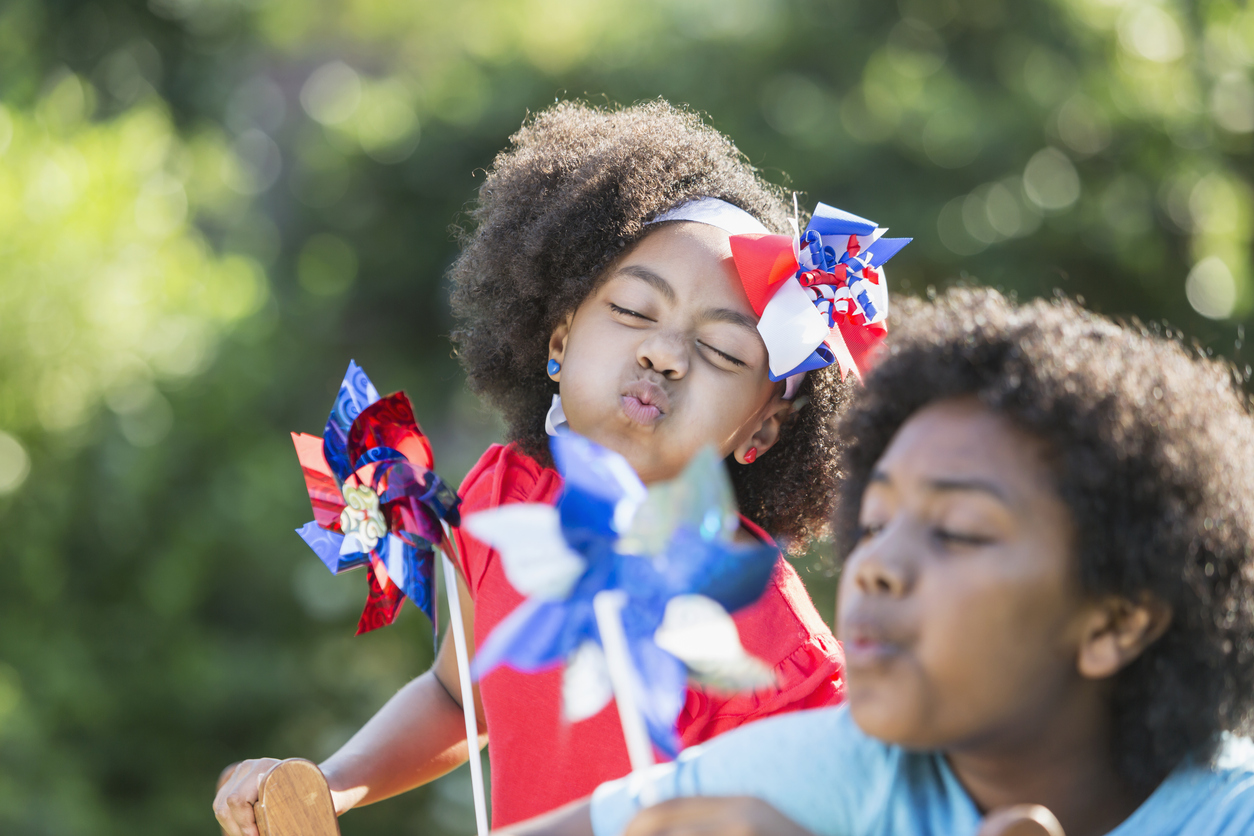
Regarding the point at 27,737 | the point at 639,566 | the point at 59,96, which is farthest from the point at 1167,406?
the point at 59,96

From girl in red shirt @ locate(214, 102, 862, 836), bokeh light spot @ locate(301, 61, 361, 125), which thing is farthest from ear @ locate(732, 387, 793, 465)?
bokeh light spot @ locate(301, 61, 361, 125)

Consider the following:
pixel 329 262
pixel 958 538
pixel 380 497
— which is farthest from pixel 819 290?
pixel 329 262

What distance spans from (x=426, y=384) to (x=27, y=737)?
82.9 inches

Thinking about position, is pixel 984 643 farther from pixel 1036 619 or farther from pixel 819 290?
pixel 819 290

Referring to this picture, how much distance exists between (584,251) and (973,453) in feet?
3.21

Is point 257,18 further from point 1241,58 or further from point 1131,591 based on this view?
point 1131,591

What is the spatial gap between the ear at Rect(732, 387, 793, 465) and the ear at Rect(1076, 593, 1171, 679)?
2.69 feet

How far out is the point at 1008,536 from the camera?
1.04 metres

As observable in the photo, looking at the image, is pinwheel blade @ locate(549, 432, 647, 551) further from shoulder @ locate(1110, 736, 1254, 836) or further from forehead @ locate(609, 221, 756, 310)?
forehead @ locate(609, 221, 756, 310)

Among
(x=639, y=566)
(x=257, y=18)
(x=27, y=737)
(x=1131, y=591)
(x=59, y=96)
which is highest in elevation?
(x=257, y=18)

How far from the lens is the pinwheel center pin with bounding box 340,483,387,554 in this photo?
173cm

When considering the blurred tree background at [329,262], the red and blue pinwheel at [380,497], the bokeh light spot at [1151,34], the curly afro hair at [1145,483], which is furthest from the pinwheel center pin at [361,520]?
the bokeh light spot at [1151,34]

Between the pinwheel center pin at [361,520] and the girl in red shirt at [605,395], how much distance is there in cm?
18

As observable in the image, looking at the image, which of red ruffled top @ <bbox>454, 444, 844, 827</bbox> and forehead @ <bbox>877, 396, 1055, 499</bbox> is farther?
red ruffled top @ <bbox>454, 444, 844, 827</bbox>
